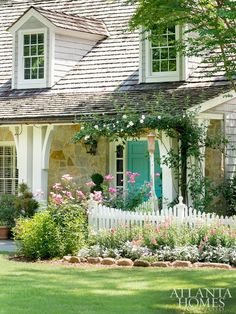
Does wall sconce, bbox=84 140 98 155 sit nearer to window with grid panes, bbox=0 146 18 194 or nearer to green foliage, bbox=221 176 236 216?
window with grid panes, bbox=0 146 18 194

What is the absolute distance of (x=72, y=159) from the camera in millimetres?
20453

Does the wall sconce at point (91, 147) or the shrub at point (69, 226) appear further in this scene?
the wall sconce at point (91, 147)

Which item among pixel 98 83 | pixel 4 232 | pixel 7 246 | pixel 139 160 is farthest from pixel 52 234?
pixel 98 83

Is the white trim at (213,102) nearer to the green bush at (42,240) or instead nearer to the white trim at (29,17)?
the green bush at (42,240)

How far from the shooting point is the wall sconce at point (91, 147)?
1902 cm

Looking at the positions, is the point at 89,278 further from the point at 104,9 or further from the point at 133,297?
the point at 104,9

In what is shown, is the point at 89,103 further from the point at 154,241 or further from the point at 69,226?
the point at 154,241

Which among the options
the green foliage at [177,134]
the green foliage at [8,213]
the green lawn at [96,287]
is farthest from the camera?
the green foliage at [8,213]

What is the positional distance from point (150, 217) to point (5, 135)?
26.0 feet

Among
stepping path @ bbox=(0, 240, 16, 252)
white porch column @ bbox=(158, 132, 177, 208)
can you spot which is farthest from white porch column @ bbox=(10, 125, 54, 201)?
white porch column @ bbox=(158, 132, 177, 208)

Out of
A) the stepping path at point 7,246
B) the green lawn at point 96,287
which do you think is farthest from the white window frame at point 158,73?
the green lawn at point 96,287

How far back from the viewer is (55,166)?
67.7 feet

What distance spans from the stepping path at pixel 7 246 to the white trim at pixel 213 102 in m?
4.81

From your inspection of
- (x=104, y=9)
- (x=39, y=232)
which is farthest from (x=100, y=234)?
(x=104, y=9)
